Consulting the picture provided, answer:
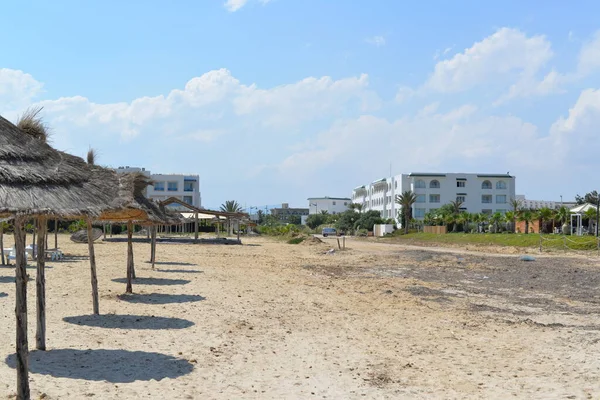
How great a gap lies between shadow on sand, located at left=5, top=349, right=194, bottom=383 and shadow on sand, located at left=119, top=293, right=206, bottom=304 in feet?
17.1

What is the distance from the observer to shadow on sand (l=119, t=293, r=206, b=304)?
14602 millimetres

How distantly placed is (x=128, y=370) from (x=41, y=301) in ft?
6.29

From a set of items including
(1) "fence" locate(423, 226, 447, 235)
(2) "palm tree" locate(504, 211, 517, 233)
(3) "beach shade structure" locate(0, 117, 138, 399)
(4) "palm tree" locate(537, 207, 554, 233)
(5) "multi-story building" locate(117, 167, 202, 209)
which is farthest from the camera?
(5) "multi-story building" locate(117, 167, 202, 209)

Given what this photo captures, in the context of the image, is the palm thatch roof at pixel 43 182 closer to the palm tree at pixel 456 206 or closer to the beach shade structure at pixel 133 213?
the beach shade structure at pixel 133 213

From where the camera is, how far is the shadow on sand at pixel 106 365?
8062 mm

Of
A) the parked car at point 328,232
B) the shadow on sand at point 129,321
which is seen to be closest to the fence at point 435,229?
the parked car at point 328,232

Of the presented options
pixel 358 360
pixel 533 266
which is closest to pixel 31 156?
pixel 358 360

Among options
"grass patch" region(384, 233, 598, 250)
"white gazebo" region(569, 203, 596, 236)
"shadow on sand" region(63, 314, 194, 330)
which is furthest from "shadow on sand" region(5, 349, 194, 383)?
"white gazebo" region(569, 203, 596, 236)

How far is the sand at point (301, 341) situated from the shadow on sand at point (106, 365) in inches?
1.0

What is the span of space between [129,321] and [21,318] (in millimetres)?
5182

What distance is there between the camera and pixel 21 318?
6859 mm

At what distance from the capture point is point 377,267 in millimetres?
30156

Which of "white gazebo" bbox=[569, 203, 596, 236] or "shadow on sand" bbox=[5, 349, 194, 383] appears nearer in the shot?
"shadow on sand" bbox=[5, 349, 194, 383]

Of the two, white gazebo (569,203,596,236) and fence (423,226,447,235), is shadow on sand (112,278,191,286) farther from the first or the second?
fence (423,226,447,235)
